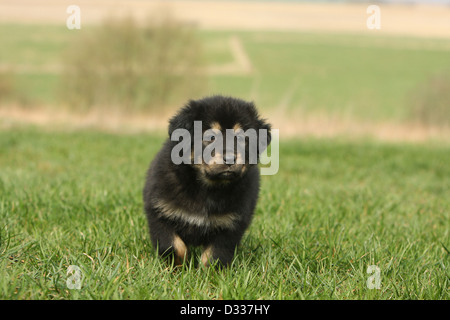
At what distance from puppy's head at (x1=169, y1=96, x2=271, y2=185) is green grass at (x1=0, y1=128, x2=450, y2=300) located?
67 centimetres

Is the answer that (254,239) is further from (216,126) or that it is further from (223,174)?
(216,126)

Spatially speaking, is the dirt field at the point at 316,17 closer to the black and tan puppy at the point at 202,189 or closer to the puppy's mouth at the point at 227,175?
the black and tan puppy at the point at 202,189

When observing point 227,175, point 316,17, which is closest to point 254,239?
point 227,175

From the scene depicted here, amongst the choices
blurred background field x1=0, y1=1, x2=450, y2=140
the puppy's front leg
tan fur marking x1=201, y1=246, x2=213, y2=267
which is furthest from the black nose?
blurred background field x1=0, y1=1, x2=450, y2=140

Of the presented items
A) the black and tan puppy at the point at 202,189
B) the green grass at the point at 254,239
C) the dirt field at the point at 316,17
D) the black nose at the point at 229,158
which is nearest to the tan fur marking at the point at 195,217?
the black and tan puppy at the point at 202,189

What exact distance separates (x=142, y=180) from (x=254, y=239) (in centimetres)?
290

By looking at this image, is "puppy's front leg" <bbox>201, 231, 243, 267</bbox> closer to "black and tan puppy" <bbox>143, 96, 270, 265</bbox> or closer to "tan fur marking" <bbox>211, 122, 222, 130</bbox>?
"black and tan puppy" <bbox>143, 96, 270, 265</bbox>

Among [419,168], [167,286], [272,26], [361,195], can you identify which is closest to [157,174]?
[167,286]

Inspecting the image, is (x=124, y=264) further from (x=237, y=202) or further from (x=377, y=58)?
(x=377, y=58)

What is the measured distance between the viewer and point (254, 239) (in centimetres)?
430

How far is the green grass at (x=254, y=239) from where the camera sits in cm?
292

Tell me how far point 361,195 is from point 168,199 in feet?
12.2

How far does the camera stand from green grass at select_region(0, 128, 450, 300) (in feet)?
9.59

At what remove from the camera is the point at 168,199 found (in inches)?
140
